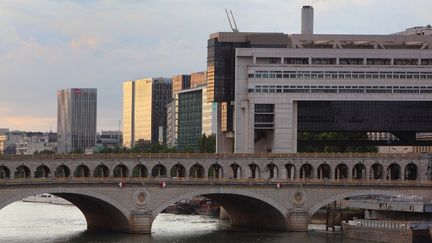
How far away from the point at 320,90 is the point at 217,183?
50.1 m

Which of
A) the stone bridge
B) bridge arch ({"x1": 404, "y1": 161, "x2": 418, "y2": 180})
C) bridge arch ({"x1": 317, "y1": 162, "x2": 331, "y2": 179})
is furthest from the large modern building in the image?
bridge arch ({"x1": 404, "y1": 161, "x2": 418, "y2": 180})

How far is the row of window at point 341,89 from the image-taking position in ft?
622

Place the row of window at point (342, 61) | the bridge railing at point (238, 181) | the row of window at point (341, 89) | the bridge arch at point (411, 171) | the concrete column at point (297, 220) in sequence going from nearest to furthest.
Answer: the bridge railing at point (238, 181), the concrete column at point (297, 220), the bridge arch at point (411, 171), the row of window at point (341, 89), the row of window at point (342, 61)

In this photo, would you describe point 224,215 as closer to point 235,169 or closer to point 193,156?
point 235,169

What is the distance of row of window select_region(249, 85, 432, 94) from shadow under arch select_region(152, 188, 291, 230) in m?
29.9

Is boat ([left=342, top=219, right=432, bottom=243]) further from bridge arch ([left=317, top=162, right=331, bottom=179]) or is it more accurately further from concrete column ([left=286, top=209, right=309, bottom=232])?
bridge arch ([left=317, top=162, right=331, bottom=179])

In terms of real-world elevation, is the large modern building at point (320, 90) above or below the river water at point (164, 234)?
above

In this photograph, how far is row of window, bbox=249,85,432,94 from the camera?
189500mm

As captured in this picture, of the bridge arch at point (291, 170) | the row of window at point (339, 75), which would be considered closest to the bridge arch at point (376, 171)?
the bridge arch at point (291, 170)

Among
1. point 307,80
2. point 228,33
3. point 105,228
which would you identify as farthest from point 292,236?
point 228,33

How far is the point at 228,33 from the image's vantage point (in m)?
200

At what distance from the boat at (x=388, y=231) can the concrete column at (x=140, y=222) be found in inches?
997

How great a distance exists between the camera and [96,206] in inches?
5940

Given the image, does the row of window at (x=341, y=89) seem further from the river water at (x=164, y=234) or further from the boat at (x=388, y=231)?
the boat at (x=388, y=231)
